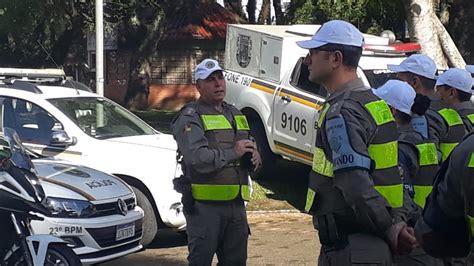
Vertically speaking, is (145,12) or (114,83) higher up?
(145,12)

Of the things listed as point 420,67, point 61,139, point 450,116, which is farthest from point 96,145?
point 420,67

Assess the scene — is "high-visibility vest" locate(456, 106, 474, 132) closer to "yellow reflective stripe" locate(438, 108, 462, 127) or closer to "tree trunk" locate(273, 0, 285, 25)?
"yellow reflective stripe" locate(438, 108, 462, 127)

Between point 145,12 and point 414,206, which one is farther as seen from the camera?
point 145,12

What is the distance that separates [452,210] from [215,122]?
10.6 ft

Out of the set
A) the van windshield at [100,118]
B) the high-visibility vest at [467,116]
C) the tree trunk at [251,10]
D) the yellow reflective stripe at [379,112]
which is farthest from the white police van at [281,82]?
the tree trunk at [251,10]

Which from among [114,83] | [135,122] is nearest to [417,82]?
[135,122]

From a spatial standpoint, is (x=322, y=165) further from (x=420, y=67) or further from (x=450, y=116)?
(x=450, y=116)

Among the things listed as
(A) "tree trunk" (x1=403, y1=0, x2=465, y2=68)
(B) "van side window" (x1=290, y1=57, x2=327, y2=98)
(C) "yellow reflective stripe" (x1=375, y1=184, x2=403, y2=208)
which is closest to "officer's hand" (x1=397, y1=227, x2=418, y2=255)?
(C) "yellow reflective stripe" (x1=375, y1=184, x2=403, y2=208)

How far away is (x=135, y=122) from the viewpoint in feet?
33.3

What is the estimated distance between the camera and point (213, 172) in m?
5.65

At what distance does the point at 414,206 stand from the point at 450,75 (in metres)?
1.67

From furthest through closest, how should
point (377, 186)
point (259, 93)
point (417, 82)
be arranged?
point (259, 93) → point (417, 82) → point (377, 186)

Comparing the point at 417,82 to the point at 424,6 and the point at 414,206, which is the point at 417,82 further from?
the point at 424,6

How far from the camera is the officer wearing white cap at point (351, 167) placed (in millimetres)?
3766
